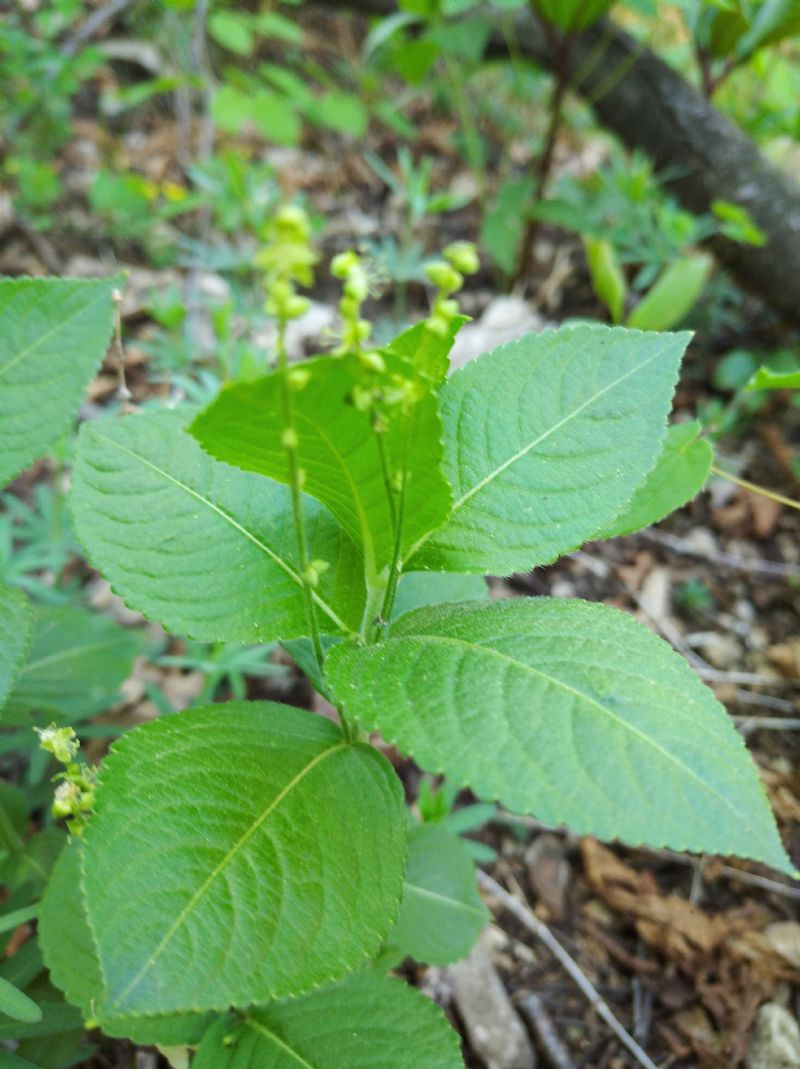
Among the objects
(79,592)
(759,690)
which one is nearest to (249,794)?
(79,592)

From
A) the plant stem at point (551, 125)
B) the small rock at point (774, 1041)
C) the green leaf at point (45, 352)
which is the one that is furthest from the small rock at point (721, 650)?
the green leaf at point (45, 352)

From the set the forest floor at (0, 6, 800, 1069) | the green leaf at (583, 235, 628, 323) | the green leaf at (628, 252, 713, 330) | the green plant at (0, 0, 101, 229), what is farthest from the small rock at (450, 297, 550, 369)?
the green plant at (0, 0, 101, 229)

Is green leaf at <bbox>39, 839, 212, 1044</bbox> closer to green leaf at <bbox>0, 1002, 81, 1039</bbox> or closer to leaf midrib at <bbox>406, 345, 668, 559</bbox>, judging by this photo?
green leaf at <bbox>0, 1002, 81, 1039</bbox>

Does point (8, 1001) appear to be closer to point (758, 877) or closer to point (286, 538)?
point (286, 538)

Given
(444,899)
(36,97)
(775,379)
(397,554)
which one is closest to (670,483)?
(775,379)

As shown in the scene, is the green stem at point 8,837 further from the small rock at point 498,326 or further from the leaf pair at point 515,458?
the small rock at point 498,326
